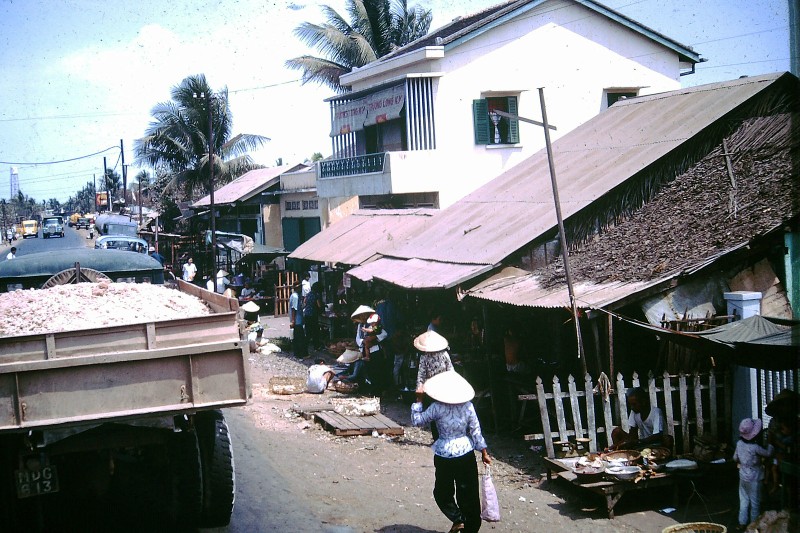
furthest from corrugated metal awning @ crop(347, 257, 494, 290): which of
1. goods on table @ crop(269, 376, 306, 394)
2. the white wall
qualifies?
the white wall

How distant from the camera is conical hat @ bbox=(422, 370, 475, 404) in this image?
7004mm

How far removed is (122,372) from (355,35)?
29277mm

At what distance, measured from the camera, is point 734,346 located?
761cm

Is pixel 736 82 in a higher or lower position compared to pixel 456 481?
higher

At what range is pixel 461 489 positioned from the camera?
705 centimetres

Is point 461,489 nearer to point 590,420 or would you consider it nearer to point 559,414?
point 559,414

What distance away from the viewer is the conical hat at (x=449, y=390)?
7.00 metres

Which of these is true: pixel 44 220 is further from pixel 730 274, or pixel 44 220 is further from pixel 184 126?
pixel 730 274

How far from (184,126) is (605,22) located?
83.5 feet

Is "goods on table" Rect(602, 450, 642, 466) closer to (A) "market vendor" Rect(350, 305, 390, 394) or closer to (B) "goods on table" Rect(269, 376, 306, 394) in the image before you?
(A) "market vendor" Rect(350, 305, 390, 394)

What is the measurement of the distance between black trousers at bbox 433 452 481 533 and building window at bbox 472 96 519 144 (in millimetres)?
16334

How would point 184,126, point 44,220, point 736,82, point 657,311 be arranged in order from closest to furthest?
point 657,311 < point 736,82 < point 184,126 < point 44,220

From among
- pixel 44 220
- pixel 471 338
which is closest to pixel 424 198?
pixel 471 338

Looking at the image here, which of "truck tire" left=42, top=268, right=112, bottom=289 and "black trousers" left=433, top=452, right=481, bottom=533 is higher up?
"truck tire" left=42, top=268, right=112, bottom=289
